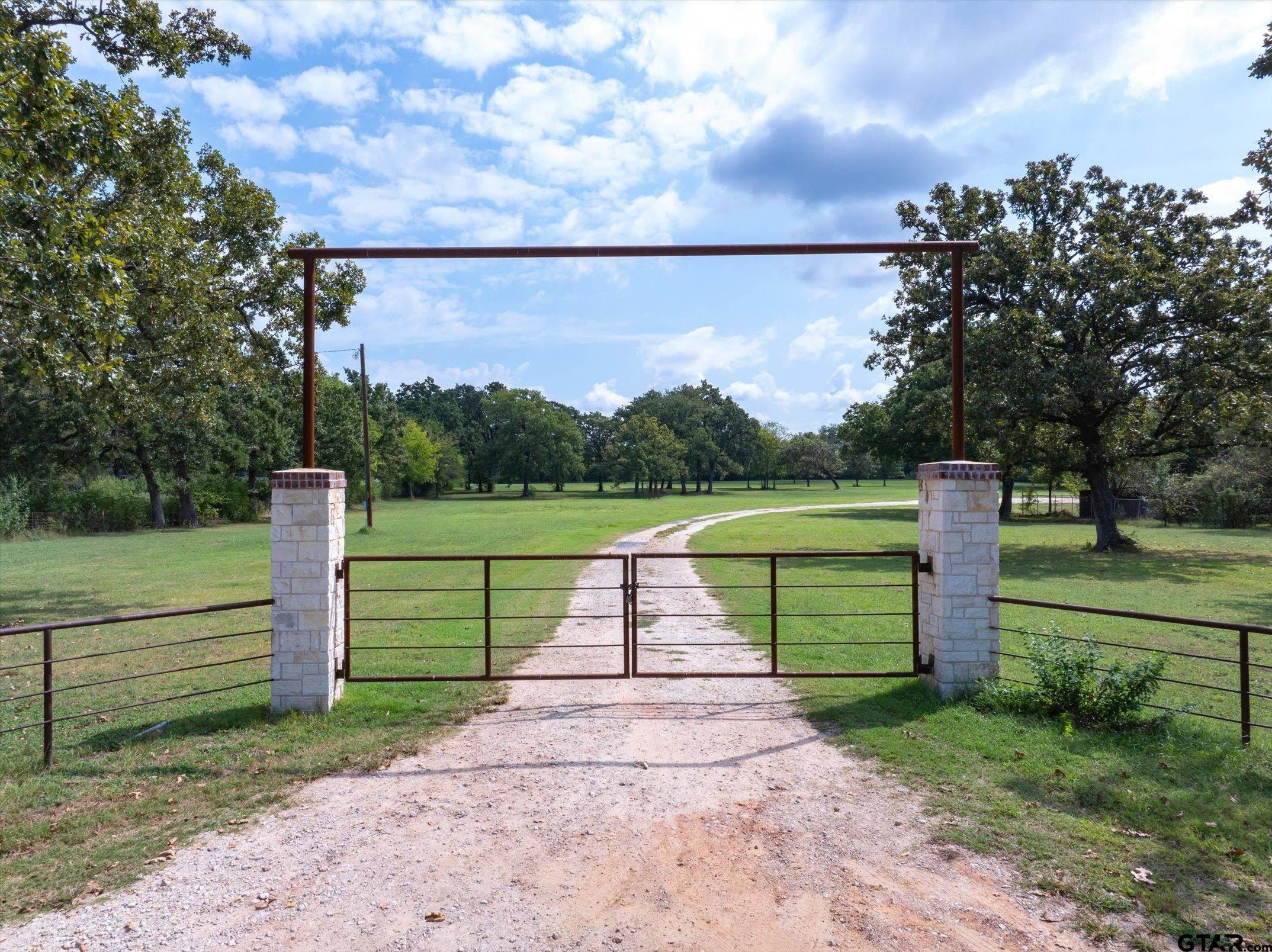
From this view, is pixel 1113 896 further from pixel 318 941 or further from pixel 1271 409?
pixel 1271 409

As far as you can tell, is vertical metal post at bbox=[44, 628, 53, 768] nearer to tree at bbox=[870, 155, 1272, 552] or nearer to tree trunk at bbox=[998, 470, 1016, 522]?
tree at bbox=[870, 155, 1272, 552]

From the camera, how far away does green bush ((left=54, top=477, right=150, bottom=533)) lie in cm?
3338

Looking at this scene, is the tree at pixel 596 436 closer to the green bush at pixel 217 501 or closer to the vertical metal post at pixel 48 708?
the green bush at pixel 217 501

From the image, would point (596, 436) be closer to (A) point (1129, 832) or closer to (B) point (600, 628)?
(B) point (600, 628)

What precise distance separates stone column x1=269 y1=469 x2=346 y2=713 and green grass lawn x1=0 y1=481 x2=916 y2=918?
0.27 m

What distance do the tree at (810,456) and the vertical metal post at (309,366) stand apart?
86.7 meters

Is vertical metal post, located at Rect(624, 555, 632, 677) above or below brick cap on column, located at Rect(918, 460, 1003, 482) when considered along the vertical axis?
below

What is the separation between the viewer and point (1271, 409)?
63.0ft

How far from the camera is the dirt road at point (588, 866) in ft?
11.3

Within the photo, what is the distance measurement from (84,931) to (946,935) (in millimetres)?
4101

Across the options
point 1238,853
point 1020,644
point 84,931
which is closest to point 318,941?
point 84,931

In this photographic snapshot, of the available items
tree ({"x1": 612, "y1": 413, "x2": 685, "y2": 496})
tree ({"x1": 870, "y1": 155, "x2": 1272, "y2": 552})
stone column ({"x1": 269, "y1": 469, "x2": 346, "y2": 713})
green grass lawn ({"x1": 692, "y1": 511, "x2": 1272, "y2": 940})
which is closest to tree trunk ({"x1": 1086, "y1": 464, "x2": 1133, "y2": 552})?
tree ({"x1": 870, "y1": 155, "x2": 1272, "y2": 552})

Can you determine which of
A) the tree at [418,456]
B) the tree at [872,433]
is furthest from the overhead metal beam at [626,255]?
the tree at [418,456]

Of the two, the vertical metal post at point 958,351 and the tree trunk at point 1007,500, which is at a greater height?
the vertical metal post at point 958,351
